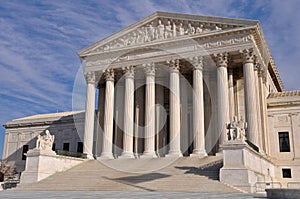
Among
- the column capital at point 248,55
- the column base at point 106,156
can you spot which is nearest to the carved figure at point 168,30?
the column capital at point 248,55

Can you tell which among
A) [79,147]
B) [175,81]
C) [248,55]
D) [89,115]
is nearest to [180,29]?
[175,81]

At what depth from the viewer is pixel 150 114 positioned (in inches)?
1571

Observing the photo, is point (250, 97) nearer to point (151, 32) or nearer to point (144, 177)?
point (144, 177)

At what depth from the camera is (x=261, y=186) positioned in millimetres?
26141

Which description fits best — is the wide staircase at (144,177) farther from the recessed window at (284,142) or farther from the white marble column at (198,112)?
the recessed window at (284,142)

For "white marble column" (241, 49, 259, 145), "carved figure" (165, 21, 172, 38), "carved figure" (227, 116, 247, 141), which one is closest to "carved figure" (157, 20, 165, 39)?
"carved figure" (165, 21, 172, 38)

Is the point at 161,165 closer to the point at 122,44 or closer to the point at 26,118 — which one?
the point at 122,44

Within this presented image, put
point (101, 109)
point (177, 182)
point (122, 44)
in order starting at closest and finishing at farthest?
point (177, 182)
point (122, 44)
point (101, 109)

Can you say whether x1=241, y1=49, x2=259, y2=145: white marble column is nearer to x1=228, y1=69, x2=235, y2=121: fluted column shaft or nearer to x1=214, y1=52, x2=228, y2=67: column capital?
x1=214, y1=52, x2=228, y2=67: column capital

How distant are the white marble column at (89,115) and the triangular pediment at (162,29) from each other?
366 cm

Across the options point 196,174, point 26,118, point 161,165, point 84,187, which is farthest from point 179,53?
point 26,118

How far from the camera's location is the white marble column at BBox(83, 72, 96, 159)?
136 feet

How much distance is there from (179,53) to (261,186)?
18.8 m

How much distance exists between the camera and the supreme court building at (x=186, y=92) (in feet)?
120
